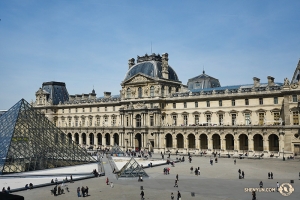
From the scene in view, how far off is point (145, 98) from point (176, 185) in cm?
3936

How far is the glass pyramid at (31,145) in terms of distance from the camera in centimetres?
3991

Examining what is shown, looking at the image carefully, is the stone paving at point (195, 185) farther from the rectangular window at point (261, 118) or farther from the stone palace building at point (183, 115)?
the rectangular window at point (261, 118)

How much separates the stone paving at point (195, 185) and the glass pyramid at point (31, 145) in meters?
6.13

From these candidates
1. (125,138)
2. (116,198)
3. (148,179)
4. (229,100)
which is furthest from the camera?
(125,138)

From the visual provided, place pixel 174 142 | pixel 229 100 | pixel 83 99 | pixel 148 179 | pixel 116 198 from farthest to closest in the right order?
1. pixel 83 99
2. pixel 174 142
3. pixel 229 100
4. pixel 148 179
5. pixel 116 198

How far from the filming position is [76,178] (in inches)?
1383

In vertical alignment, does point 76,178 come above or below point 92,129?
below

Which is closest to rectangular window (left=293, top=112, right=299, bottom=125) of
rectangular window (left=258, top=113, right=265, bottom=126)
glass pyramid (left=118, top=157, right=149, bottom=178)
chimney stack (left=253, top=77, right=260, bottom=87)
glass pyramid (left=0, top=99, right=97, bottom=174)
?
rectangular window (left=258, top=113, right=265, bottom=126)

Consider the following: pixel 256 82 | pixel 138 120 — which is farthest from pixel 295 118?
pixel 138 120

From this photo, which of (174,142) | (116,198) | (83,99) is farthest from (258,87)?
(83,99)

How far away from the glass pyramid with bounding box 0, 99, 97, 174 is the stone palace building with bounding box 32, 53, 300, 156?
22944mm

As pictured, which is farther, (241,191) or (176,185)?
(176,185)

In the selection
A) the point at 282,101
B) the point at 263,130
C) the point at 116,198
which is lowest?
the point at 116,198

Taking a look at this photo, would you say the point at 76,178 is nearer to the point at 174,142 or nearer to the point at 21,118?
the point at 21,118
